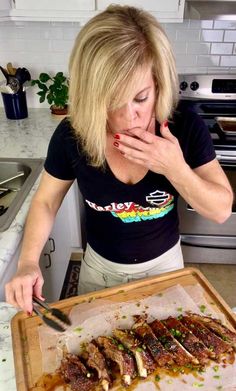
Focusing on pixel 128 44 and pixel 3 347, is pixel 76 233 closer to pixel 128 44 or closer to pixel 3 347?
pixel 3 347

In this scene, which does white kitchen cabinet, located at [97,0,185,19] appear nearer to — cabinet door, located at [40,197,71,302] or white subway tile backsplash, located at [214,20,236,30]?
white subway tile backsplash, located at [214,20,236,30]

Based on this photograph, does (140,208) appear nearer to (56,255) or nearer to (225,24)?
(56,255)

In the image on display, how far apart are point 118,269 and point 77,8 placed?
124 centimetres

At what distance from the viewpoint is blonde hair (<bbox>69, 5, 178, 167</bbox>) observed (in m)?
0.83

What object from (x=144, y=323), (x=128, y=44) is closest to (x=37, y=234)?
(x=144, y=323)

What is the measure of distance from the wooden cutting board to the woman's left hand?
0.33m

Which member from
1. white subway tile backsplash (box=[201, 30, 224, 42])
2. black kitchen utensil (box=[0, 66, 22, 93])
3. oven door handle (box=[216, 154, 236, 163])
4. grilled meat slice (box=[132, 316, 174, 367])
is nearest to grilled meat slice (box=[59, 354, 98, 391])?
grilled meat slice (box=[132, 316, 174, 367])

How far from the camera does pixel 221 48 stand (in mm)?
2178

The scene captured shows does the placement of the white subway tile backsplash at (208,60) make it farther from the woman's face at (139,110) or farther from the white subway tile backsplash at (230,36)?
the woman's face at (139,110)

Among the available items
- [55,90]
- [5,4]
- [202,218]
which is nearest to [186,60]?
[55,90]

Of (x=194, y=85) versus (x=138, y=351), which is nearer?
(x=138, y=351)

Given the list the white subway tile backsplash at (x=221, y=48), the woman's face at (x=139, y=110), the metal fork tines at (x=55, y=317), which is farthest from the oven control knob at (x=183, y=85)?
the metal fork tines at (x=55, y=317)

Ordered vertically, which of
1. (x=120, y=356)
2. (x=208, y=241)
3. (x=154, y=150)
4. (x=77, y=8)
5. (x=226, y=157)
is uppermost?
(x=77, y=8)

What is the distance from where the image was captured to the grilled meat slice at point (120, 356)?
79cm
